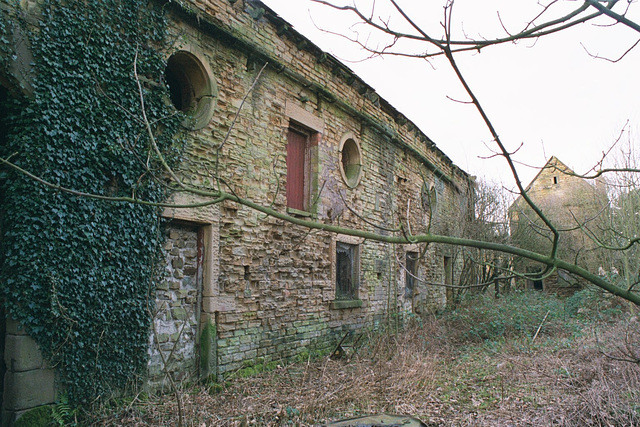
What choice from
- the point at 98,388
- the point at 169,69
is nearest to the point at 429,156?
the point at 169,69

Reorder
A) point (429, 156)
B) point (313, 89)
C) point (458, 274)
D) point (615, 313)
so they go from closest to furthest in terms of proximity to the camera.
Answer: point (313, 89) → point (615, 313) → point (429, 156) → point (458, 274)

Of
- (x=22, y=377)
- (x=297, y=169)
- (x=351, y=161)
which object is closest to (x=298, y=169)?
(x=297, y=169)

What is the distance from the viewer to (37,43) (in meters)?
4.48

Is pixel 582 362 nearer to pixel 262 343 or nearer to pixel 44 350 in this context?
pixel 262 343

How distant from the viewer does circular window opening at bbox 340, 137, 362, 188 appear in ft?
32.3

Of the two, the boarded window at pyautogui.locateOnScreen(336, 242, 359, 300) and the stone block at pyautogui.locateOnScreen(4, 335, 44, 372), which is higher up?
the boarded window at pyautogui.locateOnScreen(336, 242, 359, 300)

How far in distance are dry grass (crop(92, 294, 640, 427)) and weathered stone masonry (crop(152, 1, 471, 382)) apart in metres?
0.82

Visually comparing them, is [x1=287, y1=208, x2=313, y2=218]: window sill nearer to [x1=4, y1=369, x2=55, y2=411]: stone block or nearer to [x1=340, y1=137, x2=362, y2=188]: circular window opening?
[x1=340, y1=137, x2=362, y2=188]: circular window opening

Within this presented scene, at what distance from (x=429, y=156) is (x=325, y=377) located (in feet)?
32.8

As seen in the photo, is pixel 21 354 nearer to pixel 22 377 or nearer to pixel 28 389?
pixel 22 377

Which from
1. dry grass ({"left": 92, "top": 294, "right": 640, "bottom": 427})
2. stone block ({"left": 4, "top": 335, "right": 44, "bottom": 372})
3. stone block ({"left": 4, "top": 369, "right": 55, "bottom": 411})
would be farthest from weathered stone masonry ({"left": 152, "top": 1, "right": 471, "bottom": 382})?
stone block ({"left": 4, "top": 335, "right": 44, "bottom": 372})

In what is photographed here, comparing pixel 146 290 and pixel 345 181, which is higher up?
pixel 345 181

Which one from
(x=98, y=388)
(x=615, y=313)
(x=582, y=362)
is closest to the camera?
(x=98, y=388)

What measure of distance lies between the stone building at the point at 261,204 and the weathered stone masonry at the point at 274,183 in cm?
2
